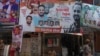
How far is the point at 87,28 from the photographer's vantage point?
11.4m

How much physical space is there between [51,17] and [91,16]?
4.77ft

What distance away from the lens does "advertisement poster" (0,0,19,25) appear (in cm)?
1070

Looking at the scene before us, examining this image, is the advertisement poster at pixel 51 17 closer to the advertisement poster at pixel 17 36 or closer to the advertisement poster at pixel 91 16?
the advertisement poster at pixel 17 36

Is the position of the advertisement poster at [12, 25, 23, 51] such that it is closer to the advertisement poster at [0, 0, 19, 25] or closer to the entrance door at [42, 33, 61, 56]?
the advertisement poster at [0, 0, 19, 25]

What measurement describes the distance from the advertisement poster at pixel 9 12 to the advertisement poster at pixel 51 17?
A: 243mm

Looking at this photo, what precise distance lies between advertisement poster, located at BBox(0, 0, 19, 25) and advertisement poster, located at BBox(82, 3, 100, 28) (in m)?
2.17

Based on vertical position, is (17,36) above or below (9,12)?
below

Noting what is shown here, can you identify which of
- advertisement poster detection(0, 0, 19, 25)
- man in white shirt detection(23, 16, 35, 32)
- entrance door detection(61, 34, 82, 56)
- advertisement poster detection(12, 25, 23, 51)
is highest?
advertisement poster detection(0, 0, 19, 25)

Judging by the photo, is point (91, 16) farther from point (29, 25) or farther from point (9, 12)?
point (9, 12)

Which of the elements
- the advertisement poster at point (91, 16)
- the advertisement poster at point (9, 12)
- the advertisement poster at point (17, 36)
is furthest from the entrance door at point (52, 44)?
the advertisement poster at point (9, 12)

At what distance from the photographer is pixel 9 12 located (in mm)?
10766

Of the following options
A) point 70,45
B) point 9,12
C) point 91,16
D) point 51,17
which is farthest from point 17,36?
point 91,16

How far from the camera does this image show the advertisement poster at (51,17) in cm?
1049

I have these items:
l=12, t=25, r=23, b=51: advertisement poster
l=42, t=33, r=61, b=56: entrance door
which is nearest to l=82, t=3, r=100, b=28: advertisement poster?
l=42, t=33, r=61, b=56: entrance door
